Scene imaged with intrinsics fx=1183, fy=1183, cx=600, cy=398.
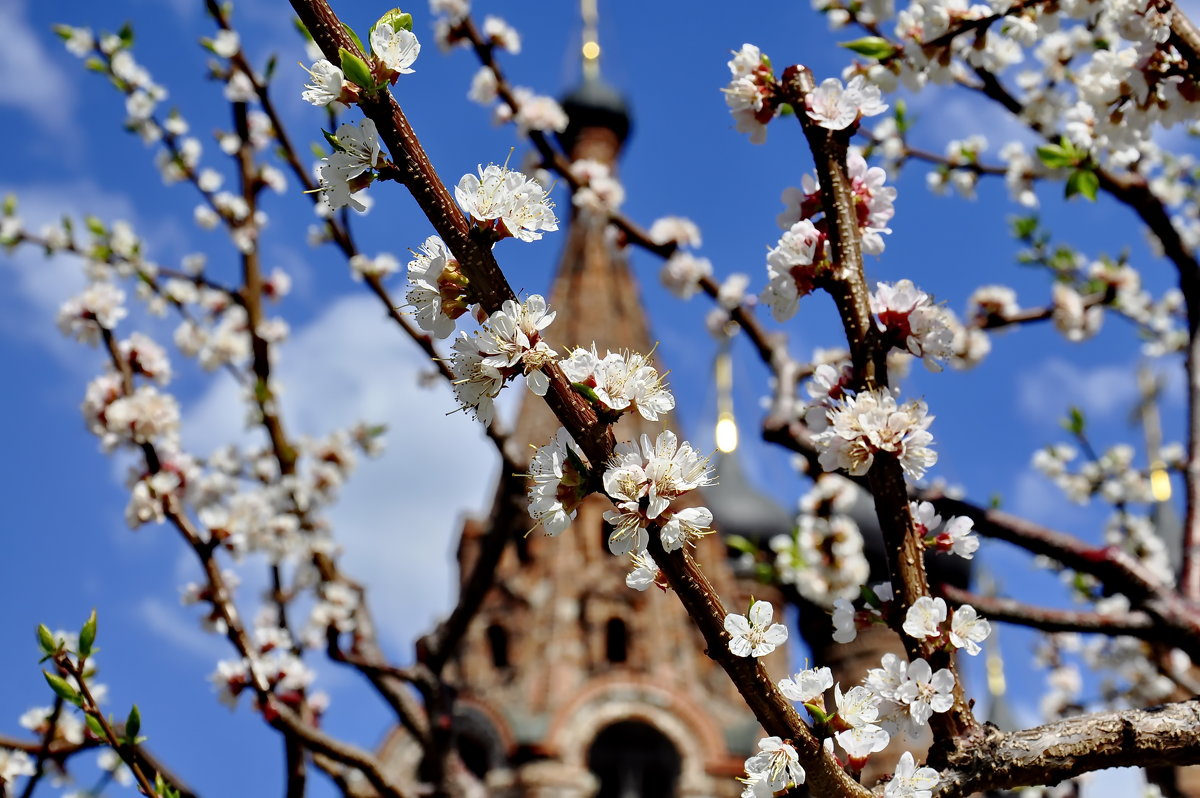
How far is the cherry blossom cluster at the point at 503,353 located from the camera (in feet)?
5.64

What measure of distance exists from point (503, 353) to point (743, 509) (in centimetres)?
2291

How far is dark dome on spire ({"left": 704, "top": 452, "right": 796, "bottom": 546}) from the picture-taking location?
2375 cm

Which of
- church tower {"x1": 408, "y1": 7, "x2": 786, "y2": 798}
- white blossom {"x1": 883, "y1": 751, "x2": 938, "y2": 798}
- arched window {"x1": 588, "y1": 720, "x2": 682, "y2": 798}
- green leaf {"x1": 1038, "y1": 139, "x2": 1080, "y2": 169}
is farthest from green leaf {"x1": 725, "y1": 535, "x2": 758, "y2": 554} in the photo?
arched window {"x1": 588, "y1": 720, "x2": 682, "y2": 798}

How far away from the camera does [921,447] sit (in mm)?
2129

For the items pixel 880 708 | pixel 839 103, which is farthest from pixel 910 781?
pixel 839 103

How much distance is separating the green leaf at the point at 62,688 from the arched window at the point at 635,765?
51.2 ft

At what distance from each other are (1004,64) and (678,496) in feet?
9.42

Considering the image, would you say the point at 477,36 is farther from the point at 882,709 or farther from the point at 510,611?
the point at 510,611

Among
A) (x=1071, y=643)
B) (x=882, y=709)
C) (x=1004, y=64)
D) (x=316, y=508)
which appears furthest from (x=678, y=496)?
(x=1071, y=643)

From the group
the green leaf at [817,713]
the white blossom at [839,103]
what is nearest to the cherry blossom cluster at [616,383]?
the green leaf at [817,713]

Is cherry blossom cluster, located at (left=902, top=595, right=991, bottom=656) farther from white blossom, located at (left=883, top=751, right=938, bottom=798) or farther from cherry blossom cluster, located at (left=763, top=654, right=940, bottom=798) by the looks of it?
white blossom, located at (left=883, top=751, right=938, bottom=798)

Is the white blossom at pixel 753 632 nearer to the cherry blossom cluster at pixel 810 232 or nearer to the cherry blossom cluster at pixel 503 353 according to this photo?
the cherry blossom cluster at pixel 503 353

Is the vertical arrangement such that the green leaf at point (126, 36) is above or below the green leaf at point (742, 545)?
above

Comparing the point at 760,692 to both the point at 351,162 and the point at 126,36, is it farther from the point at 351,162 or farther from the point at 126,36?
the point at 126,36
